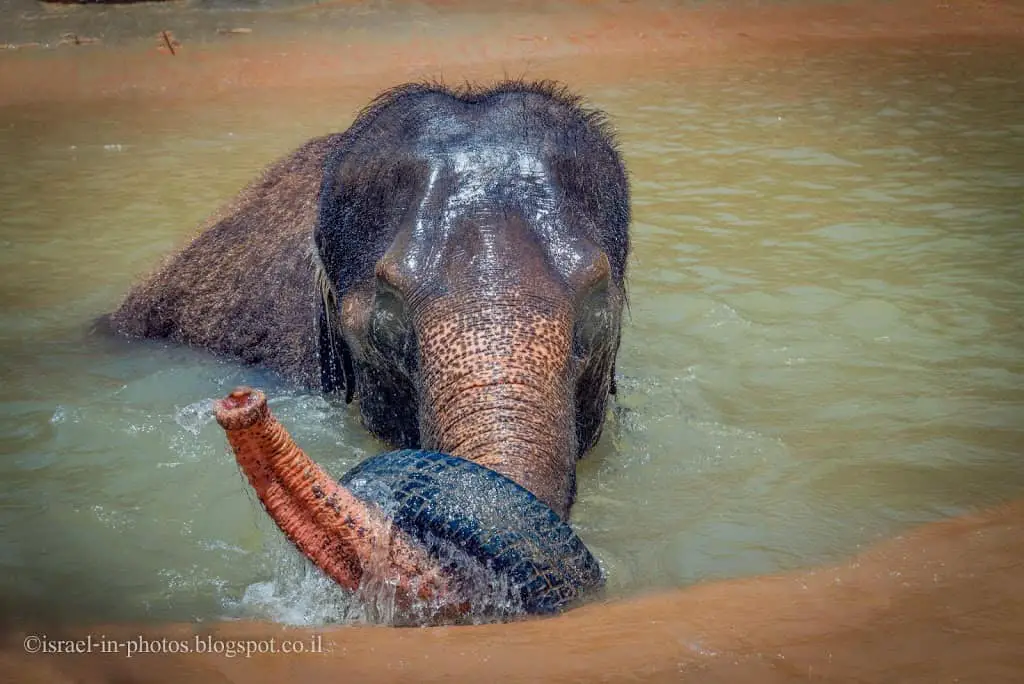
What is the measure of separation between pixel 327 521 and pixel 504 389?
2.35 ft

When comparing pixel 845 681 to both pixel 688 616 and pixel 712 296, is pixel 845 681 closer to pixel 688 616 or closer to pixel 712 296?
pixel 688 616

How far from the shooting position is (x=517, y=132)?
385 centimetres

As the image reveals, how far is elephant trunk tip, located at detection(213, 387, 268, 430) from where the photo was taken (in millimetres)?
2244

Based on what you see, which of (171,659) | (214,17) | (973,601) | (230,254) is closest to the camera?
(171,659)

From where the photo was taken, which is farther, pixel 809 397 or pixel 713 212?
pixel 713 212

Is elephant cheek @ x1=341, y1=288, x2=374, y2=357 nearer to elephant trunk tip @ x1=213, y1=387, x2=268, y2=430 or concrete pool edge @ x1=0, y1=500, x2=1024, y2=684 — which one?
concrete pool edge @ x1=0, y1=500, x2=1024, y2=684

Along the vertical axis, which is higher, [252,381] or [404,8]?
[404,8]

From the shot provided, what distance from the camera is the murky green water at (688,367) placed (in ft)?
11.8

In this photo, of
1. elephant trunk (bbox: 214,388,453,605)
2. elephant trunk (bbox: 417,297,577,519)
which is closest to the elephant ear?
elephant trunk (bbox: 417,297,577,519)

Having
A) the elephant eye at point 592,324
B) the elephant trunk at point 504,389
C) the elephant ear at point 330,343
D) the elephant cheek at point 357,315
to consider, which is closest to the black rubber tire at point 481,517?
the elephant trunk at point 504,389

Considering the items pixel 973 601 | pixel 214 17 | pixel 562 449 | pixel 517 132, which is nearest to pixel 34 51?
pixel 214 17

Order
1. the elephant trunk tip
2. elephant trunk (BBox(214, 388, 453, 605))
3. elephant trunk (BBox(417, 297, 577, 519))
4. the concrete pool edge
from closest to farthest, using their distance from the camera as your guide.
Answer: the elephant trunk tip
elephant trunk (BBox(214, 388, 453, 605))
the concrete pool edge
elephant trunk (BBox(417, 297, 577, 519))

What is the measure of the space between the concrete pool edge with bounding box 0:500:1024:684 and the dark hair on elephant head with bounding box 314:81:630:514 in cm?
43

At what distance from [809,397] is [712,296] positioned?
122 centimetres
